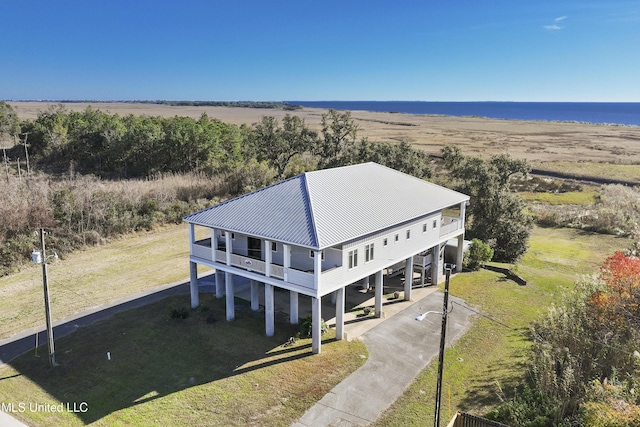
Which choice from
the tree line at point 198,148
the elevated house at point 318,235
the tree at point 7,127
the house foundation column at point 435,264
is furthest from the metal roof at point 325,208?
the tree at point 7,127

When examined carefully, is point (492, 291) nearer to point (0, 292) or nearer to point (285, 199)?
point (285, 199)

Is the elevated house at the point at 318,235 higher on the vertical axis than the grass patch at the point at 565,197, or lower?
higher

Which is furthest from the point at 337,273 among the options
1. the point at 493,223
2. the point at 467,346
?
the point at 493,223

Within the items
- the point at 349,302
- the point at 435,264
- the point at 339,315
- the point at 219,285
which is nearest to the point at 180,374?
the point at 339,315

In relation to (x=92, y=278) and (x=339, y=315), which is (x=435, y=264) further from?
(x=92, y=278)

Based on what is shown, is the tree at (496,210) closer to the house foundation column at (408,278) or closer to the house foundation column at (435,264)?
the house foundation column at (435,264)

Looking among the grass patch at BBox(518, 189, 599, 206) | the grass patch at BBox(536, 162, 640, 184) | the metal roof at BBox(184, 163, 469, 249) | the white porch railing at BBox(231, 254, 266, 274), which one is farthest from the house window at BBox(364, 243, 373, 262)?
the grass patch at BBox(536, 162, 640, 184)
